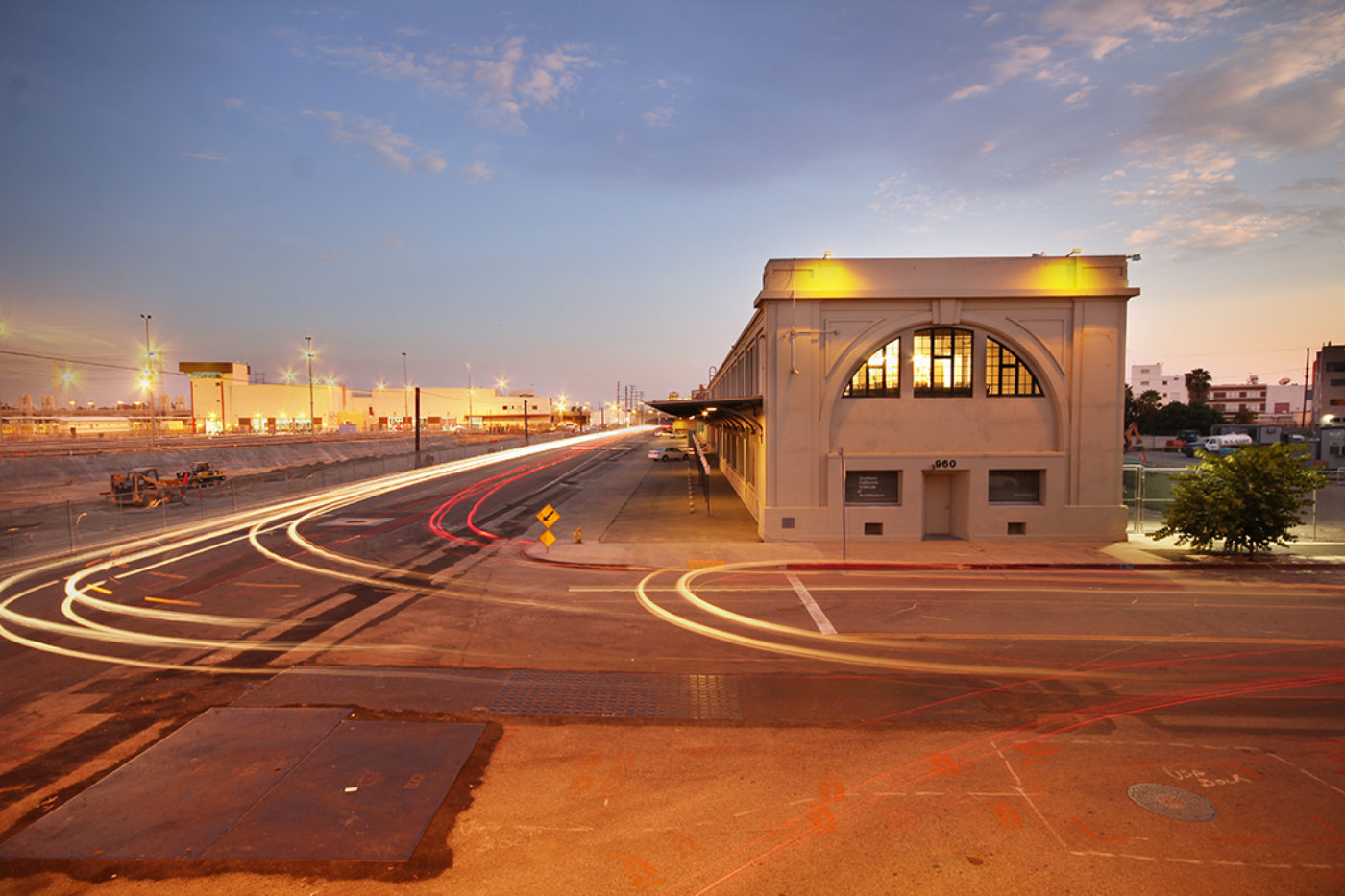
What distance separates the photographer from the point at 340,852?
581cm

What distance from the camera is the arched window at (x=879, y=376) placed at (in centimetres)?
2111

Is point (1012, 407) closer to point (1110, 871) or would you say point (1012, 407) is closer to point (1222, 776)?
point (1222, 776)

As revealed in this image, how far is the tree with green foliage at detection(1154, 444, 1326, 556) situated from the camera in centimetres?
1714

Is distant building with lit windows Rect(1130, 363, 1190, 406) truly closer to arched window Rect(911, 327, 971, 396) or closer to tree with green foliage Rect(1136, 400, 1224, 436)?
tree with green foliage Rect(1136, 400, 1224, 436)

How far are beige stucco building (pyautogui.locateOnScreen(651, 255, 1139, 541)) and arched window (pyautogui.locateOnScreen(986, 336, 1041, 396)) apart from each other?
5 cm

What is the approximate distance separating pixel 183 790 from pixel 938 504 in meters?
21.0

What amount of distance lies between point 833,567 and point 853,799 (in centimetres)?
1133

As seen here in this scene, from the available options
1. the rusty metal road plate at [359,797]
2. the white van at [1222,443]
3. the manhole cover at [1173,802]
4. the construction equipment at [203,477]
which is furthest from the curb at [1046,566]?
the white van at [1222,443]

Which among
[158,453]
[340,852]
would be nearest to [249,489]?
[158,453]

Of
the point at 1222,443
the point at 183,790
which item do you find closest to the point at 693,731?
the point at 183,790

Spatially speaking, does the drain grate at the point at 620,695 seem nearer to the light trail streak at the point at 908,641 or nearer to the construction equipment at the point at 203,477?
the light trail streak at the point at 908,641

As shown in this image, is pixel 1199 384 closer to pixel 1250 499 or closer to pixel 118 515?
pixel 1250 499

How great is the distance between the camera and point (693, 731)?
8.18 m

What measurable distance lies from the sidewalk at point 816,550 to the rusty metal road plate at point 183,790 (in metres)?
10.2
